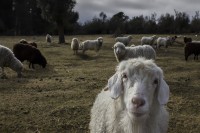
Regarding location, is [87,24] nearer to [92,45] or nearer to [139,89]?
[92,45]

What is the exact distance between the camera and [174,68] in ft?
62.3

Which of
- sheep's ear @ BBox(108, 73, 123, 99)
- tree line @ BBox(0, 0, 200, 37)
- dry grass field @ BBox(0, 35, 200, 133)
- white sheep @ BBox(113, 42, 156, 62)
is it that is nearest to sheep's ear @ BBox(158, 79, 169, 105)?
sheep's ear @ BBox(108, 73, 123, 99)

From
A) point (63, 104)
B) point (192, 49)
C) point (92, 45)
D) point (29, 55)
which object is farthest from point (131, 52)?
point (92, 45)

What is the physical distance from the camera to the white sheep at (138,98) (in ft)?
15.4

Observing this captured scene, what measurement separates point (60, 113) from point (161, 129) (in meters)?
4.74

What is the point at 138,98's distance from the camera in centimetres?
457

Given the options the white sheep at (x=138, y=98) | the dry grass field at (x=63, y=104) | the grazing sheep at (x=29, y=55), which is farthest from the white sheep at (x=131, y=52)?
the white sheep at (x=138, y=98)

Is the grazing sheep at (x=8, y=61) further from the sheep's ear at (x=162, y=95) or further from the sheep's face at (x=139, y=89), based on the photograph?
the sheep's ear at (x=162, y=95)

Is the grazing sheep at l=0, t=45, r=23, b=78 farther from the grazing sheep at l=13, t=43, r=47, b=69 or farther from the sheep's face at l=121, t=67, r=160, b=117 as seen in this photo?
the sheep's face at l=121, t=67, r=160, b=117

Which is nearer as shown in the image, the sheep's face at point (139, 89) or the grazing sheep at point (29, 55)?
the sheep's face at point (139, 89)

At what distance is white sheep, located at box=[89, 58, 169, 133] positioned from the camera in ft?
15.4

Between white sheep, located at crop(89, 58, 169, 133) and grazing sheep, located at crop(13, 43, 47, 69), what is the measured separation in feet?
53.9

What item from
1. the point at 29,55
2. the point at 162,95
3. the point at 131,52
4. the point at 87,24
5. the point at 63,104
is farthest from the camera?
the point at 87,24

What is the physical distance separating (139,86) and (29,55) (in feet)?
58.0
